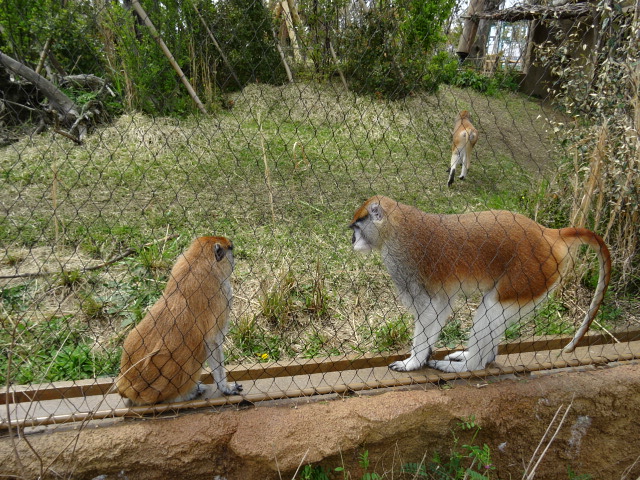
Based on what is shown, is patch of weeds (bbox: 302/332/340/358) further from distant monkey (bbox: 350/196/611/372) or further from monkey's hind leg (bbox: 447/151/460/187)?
monkey's hind leg (bbox: 447/151/460/187)

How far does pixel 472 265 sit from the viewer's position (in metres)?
2.83

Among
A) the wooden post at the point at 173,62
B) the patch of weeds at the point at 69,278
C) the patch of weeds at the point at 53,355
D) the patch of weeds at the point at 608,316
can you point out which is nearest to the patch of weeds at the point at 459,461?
the patch of weeds at the point at 608,316

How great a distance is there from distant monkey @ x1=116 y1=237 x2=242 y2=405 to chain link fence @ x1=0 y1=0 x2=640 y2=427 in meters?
0.05

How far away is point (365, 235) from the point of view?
3115 millimetres

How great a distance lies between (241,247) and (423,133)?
4.12 meters

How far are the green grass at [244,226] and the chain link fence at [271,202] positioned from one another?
22mm

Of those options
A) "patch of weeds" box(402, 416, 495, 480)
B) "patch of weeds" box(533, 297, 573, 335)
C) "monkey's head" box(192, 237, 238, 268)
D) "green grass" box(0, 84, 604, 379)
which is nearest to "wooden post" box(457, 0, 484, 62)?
"green grass" box(0, 84, 604, 379)

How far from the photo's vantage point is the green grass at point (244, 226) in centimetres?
349

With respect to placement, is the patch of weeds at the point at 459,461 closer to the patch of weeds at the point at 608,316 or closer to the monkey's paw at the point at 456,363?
the monkey's paw at the point at 456,363

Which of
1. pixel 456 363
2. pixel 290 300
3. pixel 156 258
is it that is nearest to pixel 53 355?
pixel 156 258

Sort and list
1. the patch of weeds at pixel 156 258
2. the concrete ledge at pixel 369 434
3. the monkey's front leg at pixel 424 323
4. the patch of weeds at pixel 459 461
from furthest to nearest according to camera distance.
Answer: the patch of weeds at pixel 156 258, the monkey's front leg at pixel 424 323, the patch of weeds at pixel 459 461, the concrete ledge at pixel 369 434

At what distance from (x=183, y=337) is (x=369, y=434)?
1116 mm

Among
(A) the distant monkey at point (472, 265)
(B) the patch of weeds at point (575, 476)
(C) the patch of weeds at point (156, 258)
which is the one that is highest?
(A) the distant monkey at point (472, 265)

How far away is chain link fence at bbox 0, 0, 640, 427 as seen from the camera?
10.2ft
